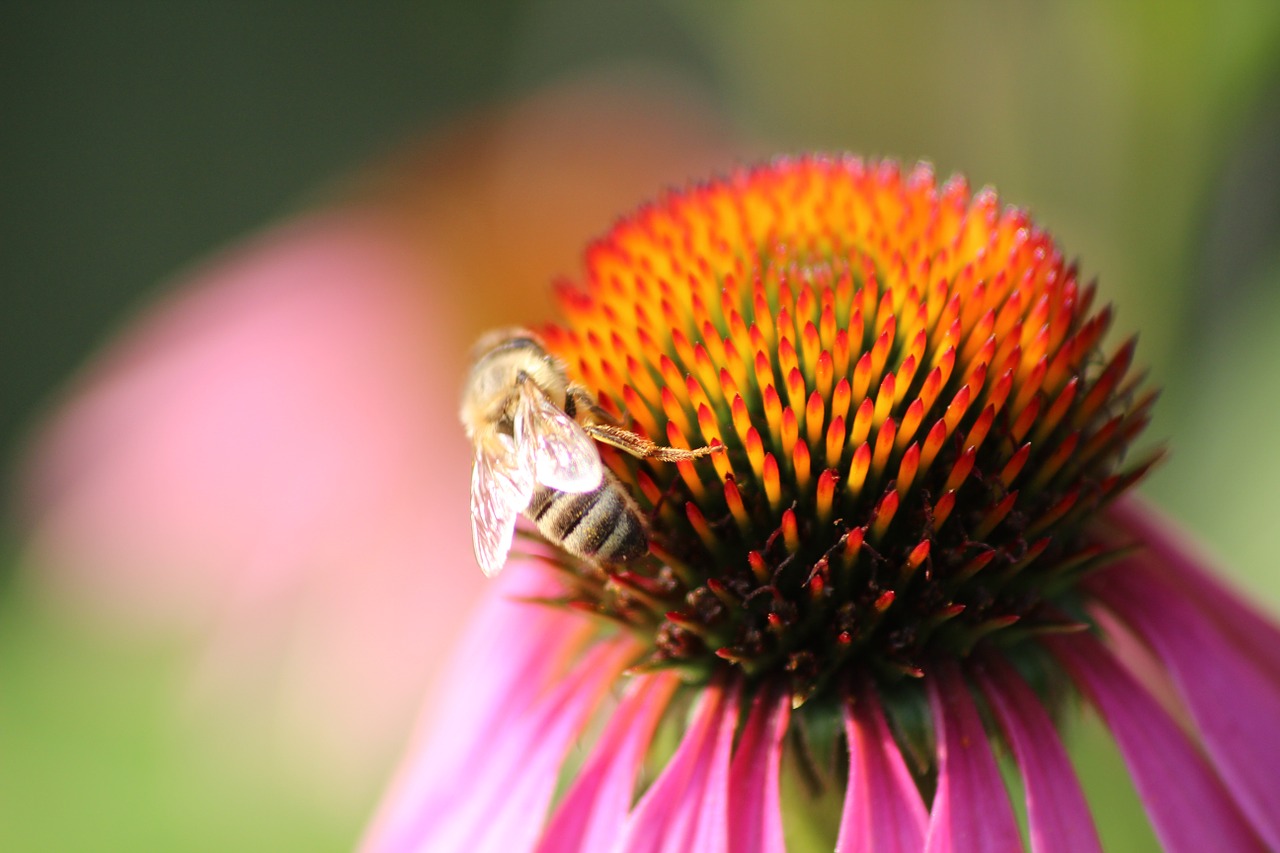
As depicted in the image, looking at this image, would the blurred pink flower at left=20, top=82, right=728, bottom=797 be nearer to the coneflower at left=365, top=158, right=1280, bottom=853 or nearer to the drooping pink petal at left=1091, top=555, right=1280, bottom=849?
the coneflower at left=365, top=158, right=1280, bottom=853

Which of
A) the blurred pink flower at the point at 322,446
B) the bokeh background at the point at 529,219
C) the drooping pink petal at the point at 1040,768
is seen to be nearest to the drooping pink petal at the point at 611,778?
the drooping pink petal at the point at 1040,768

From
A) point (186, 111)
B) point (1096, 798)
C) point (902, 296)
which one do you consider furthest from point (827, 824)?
point (186, 111)

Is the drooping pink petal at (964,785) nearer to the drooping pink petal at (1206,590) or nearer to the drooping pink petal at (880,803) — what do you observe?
the drooping pink petal at (880,803)

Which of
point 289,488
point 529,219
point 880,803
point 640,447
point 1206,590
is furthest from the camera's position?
point 529,219

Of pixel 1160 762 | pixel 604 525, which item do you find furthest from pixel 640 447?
pixel 1160 762

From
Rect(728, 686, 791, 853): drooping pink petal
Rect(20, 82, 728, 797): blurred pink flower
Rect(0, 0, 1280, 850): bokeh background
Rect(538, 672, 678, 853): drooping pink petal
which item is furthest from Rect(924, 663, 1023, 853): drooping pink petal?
Rect(20, 82, 728, 797): blurred pink flower

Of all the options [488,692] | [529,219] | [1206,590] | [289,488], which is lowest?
[1206,590]

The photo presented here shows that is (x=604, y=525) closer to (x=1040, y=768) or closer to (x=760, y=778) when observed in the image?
(x=760, y=778)
